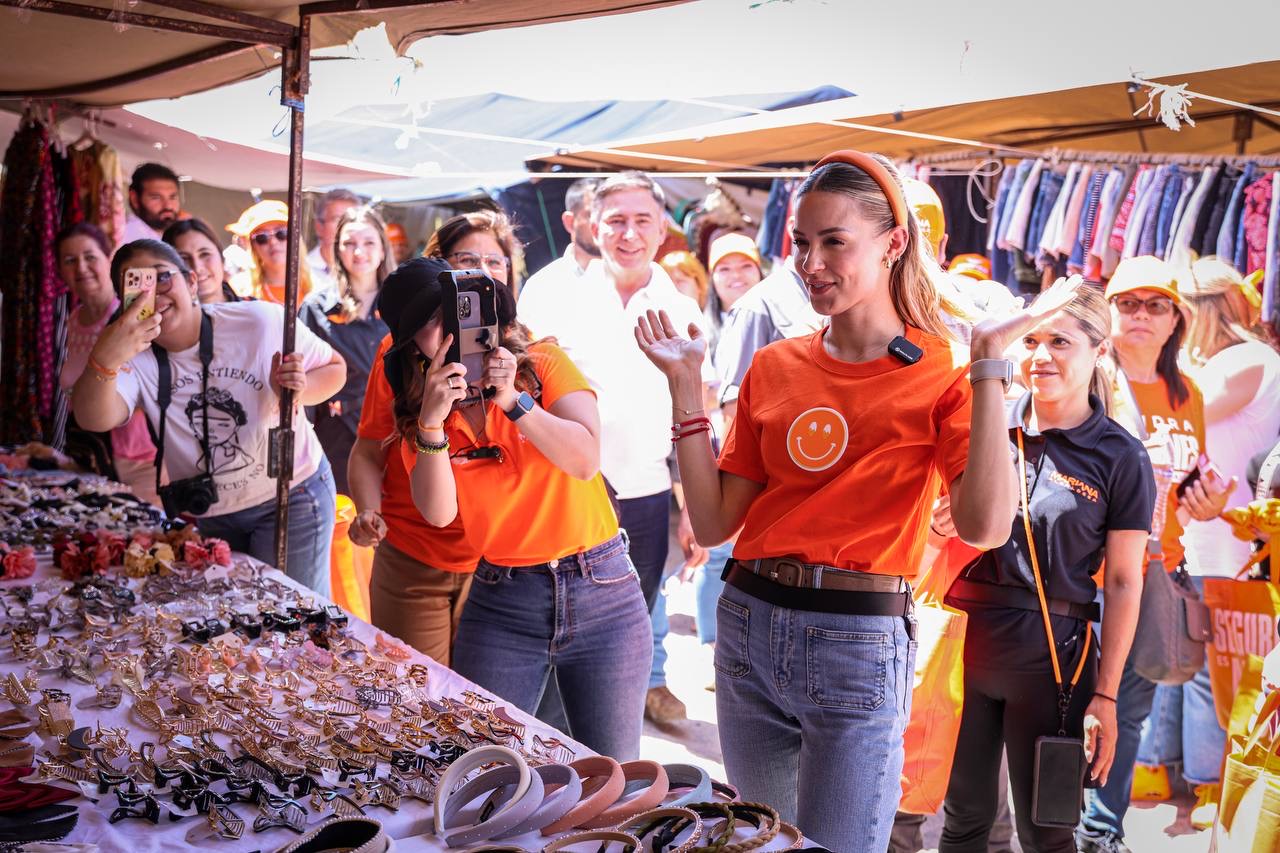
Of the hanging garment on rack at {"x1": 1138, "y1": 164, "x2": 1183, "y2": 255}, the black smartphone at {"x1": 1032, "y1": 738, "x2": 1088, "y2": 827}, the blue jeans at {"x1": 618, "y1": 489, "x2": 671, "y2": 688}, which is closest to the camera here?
the black smartphone at {"x1": 1032, "y1": 738, "x2": 1088, "y2": 827}

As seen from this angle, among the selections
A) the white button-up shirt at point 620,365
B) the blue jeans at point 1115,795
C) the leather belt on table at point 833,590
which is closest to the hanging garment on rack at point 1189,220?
the blue jeans at point 1115,795

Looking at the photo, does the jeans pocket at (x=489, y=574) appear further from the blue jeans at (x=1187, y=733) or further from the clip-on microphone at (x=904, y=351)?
the blue jeans at (x=1187, y=733)

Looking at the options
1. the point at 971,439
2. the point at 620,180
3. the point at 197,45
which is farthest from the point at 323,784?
the point at 197,45

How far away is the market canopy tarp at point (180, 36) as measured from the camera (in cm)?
270

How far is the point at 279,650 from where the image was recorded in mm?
2086

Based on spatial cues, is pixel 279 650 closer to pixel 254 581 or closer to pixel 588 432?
pixel 254 581

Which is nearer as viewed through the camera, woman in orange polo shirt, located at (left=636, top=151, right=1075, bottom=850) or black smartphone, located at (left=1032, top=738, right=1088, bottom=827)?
woman in orange polo shirt, located at (left=636, top=151, right=1075, bottom=850)

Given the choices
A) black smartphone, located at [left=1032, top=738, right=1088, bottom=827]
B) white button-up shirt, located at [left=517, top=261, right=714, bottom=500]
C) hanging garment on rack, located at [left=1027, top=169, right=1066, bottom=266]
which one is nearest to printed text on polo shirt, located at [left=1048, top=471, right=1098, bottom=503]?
black smartphone, located at [left=1032, top=738, right=1088, bottom=827]

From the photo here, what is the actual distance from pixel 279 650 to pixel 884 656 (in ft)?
3.65

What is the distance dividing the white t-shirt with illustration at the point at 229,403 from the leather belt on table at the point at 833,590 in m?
1.81

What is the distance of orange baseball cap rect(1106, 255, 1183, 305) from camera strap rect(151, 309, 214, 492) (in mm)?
2692

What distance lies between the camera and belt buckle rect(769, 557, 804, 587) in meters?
1.76

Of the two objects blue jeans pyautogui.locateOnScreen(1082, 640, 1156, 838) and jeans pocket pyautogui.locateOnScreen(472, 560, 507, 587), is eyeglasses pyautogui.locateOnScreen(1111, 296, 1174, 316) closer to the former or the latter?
blue jeans pyautogui.locateOnScreen(1082, 640, 1156, 838)

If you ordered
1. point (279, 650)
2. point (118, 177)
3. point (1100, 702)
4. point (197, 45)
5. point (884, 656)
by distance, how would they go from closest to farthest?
point (884, 656) < point (279, 650) < point (1100, 702) < point (197, 45) < point (118, 177)
